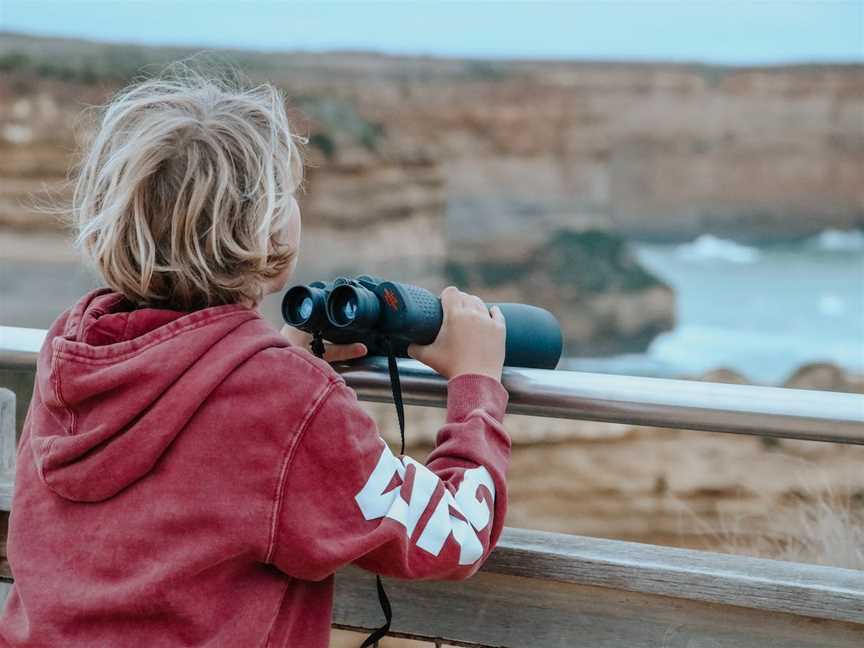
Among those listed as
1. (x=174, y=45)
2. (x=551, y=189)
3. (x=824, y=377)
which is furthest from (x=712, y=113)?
(x=824, y=377)

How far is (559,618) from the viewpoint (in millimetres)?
1152

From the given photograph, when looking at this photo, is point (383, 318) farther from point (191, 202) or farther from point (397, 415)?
point (191, 202)

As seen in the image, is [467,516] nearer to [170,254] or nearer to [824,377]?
[170,254]

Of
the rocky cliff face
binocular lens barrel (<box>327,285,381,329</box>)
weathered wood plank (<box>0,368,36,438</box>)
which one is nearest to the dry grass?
binocular lens barrel (<box>327,285,381,329</box>)

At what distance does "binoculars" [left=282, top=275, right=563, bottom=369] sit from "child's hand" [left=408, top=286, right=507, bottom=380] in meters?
0.01

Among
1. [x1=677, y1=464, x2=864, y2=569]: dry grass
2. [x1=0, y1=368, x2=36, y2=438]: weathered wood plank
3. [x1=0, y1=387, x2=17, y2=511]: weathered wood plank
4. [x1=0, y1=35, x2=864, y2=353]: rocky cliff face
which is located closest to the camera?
[x1=0, y1=387, x2=17, y2=511]: weathered wood plank

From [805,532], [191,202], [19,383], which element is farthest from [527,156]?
[191,202]

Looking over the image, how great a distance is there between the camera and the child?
96 centimetres

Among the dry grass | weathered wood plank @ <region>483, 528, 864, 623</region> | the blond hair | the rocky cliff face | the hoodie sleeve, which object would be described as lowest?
the rocky cliff face

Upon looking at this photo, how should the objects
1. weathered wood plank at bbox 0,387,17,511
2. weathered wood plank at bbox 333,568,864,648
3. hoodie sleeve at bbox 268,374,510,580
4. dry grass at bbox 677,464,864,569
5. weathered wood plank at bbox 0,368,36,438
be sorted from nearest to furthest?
hoodie sleeve at bbox 268,374,510,580 → weathered wood plank at bbox 333,568,864,648 → weathered wood plank at bbox 0,387,17,511 → weathered wood plank at bbox 0,368,36,438 → dry grass at bbox 677,464,864,569

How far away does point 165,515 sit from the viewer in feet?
3.18

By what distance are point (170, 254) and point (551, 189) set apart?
27907 millimetres

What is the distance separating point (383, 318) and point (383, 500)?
25 cm

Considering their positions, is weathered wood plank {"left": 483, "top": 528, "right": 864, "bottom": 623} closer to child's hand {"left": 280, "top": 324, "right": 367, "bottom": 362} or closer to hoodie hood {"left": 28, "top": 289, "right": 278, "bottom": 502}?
child's hand {"left": 280, "top": 324, "right": 367, "bottom": 362}
